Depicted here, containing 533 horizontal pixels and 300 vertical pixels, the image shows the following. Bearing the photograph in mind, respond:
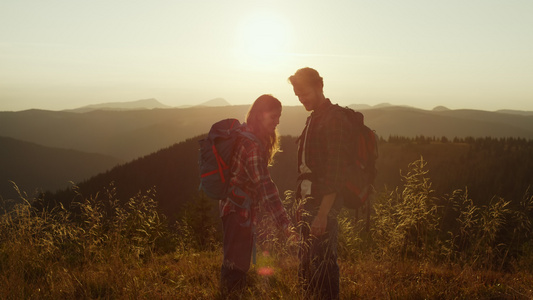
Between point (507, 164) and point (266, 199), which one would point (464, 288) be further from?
point (507, 164)

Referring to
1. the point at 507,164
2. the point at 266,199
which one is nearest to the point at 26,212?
the point at 266,199

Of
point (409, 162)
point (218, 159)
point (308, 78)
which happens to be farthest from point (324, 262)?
point (409, 162)

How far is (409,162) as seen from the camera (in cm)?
5409

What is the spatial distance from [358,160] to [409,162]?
54.3m

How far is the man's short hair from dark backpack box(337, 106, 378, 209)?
37 cm

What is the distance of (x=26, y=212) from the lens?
17.0 ft

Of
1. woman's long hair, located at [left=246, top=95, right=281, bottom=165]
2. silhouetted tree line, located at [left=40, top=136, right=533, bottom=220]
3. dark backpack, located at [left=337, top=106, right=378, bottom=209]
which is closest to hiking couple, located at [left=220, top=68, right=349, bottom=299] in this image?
woman's long hair, located at [left=246, top=95, right=281, bottom=165]

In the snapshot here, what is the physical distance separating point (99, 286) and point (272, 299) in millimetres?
1949

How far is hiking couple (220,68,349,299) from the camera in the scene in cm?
330

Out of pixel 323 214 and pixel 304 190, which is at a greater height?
pixel 304 190

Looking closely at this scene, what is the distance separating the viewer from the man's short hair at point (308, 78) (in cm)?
354

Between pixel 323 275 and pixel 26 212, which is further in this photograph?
pixel 26 212

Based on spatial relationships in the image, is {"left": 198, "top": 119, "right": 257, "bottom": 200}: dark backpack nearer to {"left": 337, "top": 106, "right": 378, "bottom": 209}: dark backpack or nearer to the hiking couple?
the hiking couple

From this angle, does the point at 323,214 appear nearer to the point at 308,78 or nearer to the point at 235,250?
the point at 235,250
